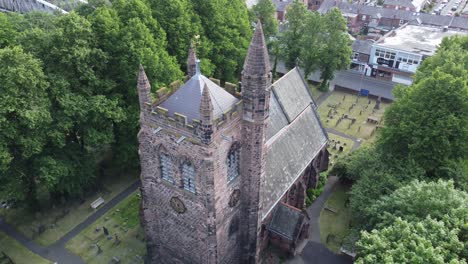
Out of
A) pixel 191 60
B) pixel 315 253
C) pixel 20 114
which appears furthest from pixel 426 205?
pixel 20 114

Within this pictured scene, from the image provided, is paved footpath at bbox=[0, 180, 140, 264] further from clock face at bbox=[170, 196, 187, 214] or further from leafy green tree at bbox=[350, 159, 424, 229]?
leafy green tree at bbox=[350, 159, 424, 229]

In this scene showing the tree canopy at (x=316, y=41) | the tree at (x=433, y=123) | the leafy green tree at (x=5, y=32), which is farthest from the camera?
the tree canopy at (x=316, y=41)

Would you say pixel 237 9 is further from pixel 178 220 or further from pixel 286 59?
pixel 178 220

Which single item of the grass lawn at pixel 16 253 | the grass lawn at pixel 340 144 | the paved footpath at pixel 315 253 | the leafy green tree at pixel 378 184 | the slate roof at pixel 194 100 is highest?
the slate roof at pixel 194 100

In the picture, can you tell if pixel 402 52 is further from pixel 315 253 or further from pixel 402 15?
pixel 315 253

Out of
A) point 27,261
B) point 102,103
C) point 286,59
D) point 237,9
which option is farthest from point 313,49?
point 27,261

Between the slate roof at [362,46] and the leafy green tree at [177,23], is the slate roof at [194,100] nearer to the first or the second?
the leafy green tree at [177,23]

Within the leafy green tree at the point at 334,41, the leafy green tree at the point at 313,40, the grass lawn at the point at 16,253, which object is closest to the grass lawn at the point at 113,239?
the grass lawn at the point at 16,253
